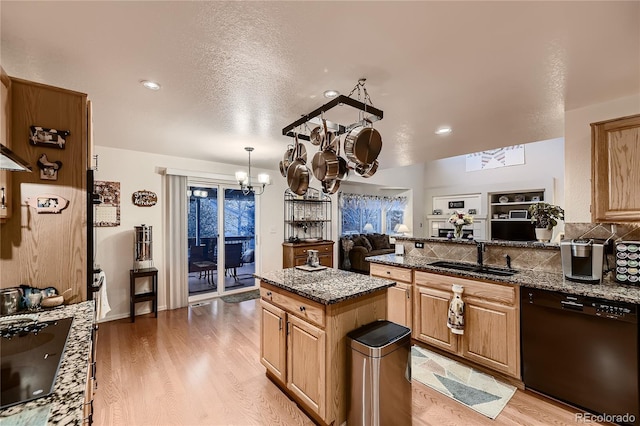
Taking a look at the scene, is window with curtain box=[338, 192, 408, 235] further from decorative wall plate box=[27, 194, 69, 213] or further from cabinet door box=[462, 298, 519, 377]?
decorative wall plate box=[27, 194, 69, 213]

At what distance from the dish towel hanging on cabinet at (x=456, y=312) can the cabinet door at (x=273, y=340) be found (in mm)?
1637

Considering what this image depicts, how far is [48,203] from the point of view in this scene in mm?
1785

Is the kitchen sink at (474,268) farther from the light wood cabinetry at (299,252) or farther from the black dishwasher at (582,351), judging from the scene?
the light wood cabinetry at (299,252)

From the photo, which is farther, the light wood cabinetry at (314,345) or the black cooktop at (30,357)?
the light wood cabinetry at (314,345)

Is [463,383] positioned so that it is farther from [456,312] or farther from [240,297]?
[240,297]

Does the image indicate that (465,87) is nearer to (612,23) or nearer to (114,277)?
(612,23)

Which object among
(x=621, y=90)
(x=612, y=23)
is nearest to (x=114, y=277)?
(x=612, y=23)

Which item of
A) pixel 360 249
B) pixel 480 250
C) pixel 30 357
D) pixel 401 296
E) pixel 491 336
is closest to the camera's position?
pixel 30 357

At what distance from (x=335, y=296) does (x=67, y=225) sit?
5.94ft

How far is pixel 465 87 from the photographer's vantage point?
2189 mm

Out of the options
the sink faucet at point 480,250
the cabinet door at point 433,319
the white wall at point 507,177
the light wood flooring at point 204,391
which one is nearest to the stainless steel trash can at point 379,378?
the light wood flooring at point 204,391

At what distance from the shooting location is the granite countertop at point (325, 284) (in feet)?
6.38

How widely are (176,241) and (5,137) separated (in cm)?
308

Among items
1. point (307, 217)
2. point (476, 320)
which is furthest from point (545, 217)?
point (307, 217)
